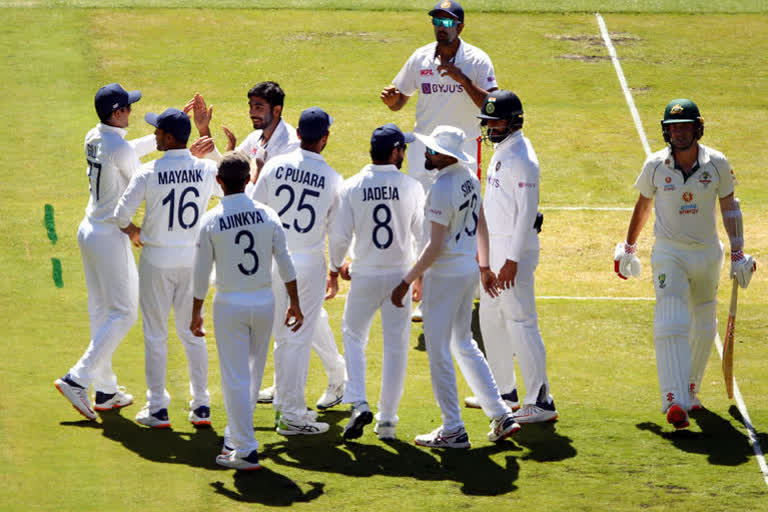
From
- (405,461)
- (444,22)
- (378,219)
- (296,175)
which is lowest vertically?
(405,461)

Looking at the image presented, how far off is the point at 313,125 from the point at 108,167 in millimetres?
1786

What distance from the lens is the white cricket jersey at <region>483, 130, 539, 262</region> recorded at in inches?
405

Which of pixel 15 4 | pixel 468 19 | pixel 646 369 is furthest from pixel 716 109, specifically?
pixel 15 4

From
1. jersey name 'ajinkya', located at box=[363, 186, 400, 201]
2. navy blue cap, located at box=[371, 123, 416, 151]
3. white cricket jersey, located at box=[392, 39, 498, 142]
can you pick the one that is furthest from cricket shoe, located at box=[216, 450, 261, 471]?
white cricket jersey, located at box=[392, 39, 498, 142]

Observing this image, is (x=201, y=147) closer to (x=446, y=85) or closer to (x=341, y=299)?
(x=446, y=85)

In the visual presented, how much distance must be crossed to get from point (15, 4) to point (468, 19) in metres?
8.26

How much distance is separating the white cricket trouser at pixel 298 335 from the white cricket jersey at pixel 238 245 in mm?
864

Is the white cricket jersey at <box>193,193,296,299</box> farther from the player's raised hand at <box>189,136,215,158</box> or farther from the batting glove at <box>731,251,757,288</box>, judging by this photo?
the batting glove at <box>731,251,757,288</box>

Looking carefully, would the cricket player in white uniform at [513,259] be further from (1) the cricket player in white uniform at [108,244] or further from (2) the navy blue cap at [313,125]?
(1) the cricket player in white uniform at [108,244]

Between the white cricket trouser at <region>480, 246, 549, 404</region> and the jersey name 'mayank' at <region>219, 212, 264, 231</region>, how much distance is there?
2.37 m

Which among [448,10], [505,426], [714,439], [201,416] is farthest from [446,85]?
[714,439]

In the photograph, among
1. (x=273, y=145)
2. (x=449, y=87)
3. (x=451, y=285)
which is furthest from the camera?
(x=449, y=87)

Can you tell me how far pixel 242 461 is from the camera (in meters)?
9.27

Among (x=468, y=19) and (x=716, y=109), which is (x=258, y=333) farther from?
(x=468, y=19)
